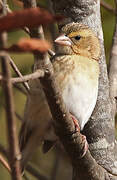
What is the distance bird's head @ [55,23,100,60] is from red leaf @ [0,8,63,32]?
1870 mm

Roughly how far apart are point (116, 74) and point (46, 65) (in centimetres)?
157

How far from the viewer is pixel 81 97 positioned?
2406mm

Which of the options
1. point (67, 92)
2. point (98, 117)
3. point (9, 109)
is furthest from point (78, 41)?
point (9, 109)

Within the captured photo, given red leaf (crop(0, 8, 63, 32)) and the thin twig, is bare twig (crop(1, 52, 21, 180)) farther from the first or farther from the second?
the thin twig

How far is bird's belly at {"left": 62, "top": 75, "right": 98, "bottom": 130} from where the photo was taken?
2.33 m

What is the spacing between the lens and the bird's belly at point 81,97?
7.63 ft

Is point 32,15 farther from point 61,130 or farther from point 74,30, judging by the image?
point 74,30

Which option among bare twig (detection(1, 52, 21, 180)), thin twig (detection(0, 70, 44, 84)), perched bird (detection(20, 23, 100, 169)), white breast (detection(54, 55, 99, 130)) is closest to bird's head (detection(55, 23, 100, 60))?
perched bird (detection(20, 23, 100, 169))

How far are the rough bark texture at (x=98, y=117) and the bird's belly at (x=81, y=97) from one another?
132 mm

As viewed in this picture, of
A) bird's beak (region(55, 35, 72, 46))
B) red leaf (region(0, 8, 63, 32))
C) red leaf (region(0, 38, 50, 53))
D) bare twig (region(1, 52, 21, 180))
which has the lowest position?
bird's beak (region(55, 35, 72, 46))

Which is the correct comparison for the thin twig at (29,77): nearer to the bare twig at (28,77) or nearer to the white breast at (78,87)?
the bare twig at (28,77)

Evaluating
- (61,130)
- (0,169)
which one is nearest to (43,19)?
(61,130)

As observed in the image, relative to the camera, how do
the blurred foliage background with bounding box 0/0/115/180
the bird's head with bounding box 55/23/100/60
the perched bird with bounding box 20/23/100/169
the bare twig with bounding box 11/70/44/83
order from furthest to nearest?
1. the blurred foliage background with bounding box 0/0/115/180
2. the bird's head with bounding box 55/23/100/60
3. the perched bird with bounding box 20/23/100/169
4. the bare twig with bounding box 11/70/44/83

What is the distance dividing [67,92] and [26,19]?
5.32 feet
